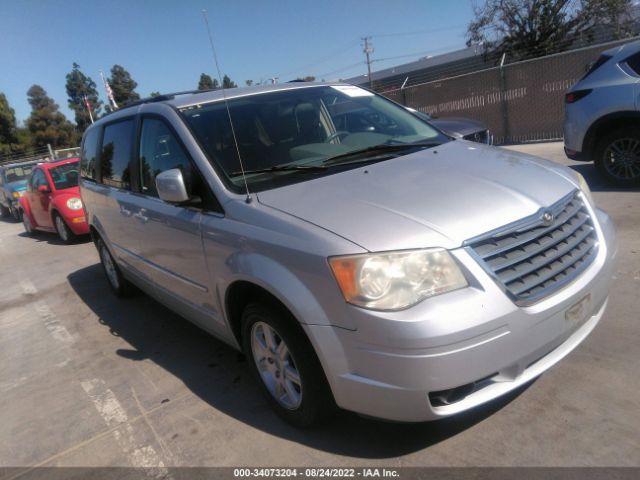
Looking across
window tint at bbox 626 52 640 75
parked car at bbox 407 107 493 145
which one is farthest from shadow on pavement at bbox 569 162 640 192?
parked car at bbox 407 107 493 145

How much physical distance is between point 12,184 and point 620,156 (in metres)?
15.6

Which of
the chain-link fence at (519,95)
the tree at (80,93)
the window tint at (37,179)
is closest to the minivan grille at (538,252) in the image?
the window tint at (37,179)

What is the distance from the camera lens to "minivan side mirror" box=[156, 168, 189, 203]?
2.89 m

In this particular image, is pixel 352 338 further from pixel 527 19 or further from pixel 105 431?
pixel 527 19

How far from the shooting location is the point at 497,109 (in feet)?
42.7

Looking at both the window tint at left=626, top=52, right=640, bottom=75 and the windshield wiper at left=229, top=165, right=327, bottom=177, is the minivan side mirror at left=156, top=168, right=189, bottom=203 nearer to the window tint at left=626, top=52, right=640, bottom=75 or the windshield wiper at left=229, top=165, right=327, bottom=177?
the windshield wiper at left=229, top=165, right=327, bottom=177

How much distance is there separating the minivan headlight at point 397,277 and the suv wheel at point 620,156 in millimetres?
5296

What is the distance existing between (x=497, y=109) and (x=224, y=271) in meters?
11.9

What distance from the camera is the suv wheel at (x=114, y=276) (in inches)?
214

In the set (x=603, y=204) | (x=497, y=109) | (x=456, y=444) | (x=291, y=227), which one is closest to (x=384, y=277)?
(x=291, y=227)

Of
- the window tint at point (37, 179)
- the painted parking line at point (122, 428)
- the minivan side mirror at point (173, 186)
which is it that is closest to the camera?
the painted parking line at point (122, 428)

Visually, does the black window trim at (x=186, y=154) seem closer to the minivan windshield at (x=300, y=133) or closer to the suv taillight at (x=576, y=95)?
the minivan windshield at (x=300, y=133)

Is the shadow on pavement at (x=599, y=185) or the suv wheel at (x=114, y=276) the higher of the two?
the suv wheel at (x=114, y=276)

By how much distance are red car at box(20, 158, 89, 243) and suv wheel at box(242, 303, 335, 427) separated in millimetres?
7056
